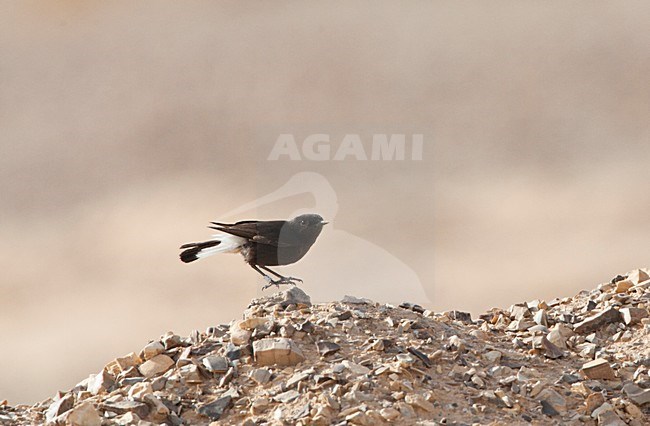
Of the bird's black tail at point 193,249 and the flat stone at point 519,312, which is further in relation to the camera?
the flat stone at point 519,312

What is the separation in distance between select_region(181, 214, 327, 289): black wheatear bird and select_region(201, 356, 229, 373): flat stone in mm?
1001

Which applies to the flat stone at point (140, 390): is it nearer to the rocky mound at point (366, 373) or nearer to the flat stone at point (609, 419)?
the rocky mound at point (366, 373)

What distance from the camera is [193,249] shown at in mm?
5898

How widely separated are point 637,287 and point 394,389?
2.92m

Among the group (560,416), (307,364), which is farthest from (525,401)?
(307,364)

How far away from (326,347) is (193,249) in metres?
1.47

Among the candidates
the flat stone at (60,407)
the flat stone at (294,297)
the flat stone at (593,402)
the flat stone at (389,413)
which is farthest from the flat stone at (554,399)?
the flat stone at (60,407)

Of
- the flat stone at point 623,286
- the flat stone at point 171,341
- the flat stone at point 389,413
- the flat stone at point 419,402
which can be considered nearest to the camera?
the flat stone at point 389,413

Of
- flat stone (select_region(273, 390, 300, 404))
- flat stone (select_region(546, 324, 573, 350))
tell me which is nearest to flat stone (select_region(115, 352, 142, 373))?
flat stone (select_region(273, 390, 300, 404))

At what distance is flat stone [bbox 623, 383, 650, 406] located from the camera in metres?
4.94

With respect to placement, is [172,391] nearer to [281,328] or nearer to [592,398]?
[281,328]

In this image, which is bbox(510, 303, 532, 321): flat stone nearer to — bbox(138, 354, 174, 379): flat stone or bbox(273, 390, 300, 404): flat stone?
bbox(273, 390, 300, 404): flat stone

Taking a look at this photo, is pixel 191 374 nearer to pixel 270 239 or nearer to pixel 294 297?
pixel 294 297

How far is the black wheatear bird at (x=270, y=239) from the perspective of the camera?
18.7ft
